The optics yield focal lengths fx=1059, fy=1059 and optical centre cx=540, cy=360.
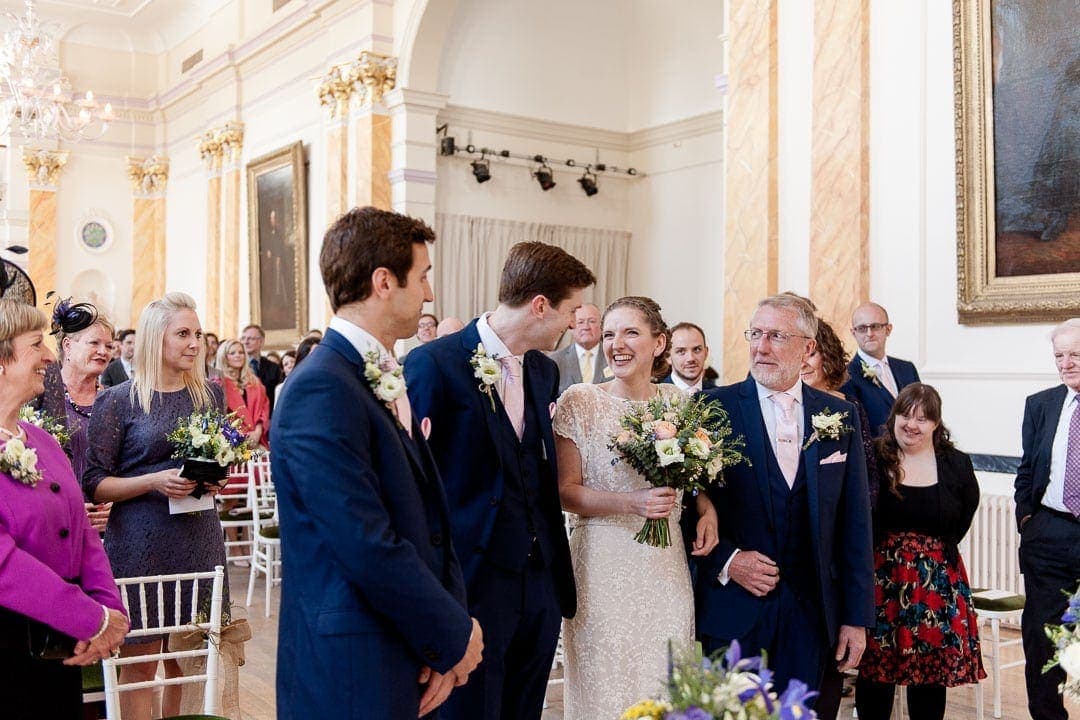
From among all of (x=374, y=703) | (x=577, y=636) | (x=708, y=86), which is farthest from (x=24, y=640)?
(x=708, y=86)

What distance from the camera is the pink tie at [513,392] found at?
336 centimetres

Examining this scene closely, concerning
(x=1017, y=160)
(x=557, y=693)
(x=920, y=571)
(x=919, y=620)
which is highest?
(x=1017, y=160)

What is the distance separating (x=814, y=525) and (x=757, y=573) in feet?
0.78

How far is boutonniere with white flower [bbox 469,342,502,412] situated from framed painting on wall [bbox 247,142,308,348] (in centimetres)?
1099

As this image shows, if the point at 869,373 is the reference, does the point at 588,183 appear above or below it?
above

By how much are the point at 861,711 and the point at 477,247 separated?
9.50m

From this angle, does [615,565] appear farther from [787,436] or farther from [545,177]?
[545,177]

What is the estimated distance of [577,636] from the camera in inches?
144

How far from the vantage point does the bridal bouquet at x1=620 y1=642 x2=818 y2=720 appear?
181cm

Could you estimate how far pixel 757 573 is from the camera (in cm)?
336

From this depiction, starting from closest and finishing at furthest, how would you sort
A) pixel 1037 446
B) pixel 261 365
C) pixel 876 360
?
pixel 1037 446 → pixel 876 360 → pixel 261 365

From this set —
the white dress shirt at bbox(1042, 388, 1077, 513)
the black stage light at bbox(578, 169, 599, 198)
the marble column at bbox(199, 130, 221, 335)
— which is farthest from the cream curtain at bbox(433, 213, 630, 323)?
the white dress shirt at bbox(1042, 388, 1077, 513)

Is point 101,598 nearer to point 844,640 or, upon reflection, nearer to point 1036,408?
point 844,640

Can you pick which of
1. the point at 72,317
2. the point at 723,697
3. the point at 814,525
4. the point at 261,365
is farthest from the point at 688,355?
the point at 261,365
